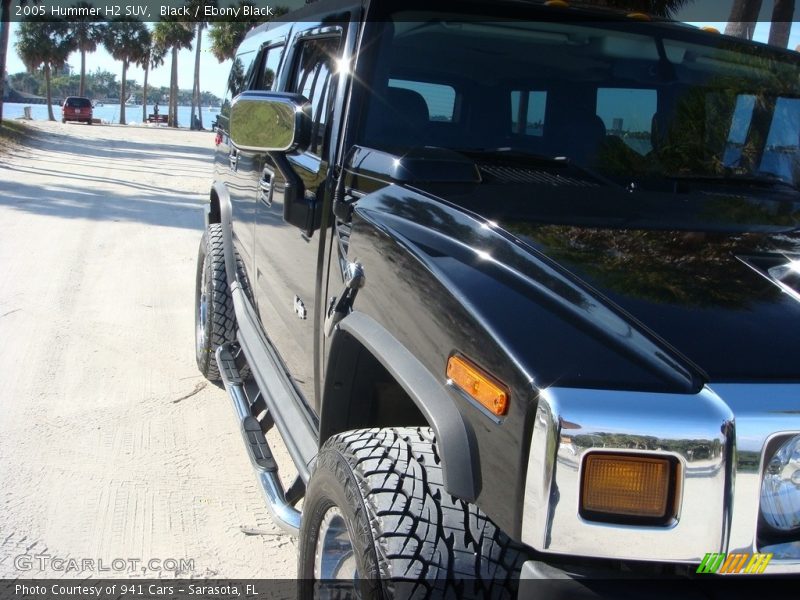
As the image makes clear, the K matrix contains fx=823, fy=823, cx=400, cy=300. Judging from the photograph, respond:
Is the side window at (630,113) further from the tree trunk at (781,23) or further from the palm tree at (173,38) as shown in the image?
the palm tree at (173,38)

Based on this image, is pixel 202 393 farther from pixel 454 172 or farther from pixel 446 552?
pixel 446 552

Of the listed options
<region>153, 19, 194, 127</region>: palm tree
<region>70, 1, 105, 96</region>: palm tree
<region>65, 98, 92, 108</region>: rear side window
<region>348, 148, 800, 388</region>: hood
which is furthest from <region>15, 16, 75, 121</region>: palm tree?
<region>348, 148, 800, 388</region>: hood

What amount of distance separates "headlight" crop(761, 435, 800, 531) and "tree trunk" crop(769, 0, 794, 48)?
7.20 metres

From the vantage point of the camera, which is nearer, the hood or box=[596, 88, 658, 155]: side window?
the hood

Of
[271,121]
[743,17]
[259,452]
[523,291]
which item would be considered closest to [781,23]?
[743,17]

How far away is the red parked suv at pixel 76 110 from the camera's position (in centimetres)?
4356

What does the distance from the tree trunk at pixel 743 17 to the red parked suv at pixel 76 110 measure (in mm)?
41291

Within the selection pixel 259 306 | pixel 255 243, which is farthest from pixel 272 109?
pixel 259 306

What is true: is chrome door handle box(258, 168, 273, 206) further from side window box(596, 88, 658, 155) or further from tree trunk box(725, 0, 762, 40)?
tree trunk box(725, 0, 762, 40)

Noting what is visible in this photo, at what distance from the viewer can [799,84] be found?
3.00 m

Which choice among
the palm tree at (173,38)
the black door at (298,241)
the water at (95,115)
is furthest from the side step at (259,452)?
the palm tree at (173,38)

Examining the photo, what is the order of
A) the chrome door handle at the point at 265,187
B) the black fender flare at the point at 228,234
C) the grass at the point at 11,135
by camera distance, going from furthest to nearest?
the grass at the point at 11,135
the black fender flare at the point at 228,234
the chrome door handle at the point at 265,187

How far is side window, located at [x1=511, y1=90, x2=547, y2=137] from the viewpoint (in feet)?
8.82

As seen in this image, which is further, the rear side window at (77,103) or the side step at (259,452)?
the rear side window at (77,103)
